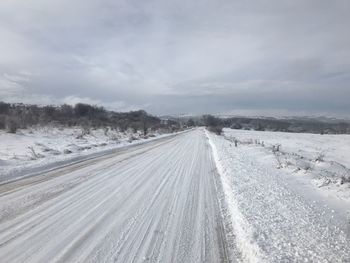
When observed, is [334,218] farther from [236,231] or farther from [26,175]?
[26,175]

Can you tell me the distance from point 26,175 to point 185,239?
8290mm

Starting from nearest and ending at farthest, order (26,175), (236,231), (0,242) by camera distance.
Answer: (0,242)
(236,231)
(26,175)

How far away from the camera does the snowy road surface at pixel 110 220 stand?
491cm

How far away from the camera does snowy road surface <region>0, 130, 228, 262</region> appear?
4.91 metres

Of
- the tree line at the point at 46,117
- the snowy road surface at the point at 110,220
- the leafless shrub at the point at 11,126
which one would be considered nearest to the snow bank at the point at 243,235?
the snowy road surface at the point at 110,220

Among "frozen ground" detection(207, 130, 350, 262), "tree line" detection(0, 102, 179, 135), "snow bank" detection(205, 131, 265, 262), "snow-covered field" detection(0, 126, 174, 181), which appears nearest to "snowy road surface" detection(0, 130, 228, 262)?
"snow bank" detection(205, 131, 265, 262)

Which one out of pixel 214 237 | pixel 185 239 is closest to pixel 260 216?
pixel 214 237

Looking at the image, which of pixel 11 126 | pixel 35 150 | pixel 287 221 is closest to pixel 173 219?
pixel 287 221

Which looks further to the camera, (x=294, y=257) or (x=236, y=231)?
(x=236, y=231)

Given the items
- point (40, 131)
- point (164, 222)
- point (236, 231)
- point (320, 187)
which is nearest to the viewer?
point (236, 231)

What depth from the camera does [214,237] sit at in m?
5.70

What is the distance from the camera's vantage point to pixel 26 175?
38.6 feet

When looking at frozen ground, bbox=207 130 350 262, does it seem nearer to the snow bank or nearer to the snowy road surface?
the snow bank

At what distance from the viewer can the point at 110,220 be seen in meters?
6.51
